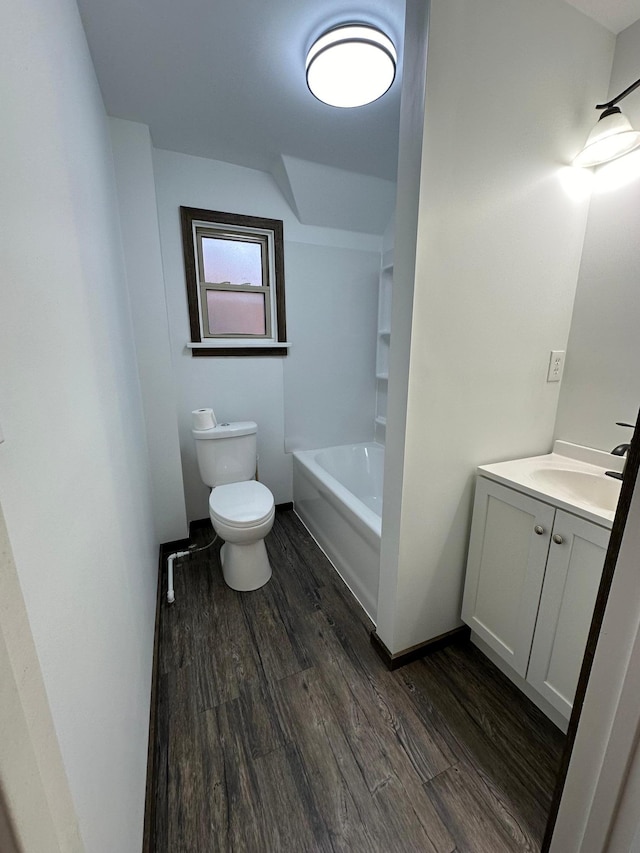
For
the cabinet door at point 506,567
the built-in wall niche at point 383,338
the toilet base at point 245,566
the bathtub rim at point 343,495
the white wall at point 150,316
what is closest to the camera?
the cabinet door at point 506,567

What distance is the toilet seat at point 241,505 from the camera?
1.70 metres

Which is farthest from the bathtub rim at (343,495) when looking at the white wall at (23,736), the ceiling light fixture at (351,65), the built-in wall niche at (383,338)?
the ceiling light fixture at (351,65)

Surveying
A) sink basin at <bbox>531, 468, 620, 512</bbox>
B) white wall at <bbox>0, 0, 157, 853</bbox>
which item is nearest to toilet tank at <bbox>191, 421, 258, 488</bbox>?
white wall at <bbox>0, 0, 157, 853</bbox>

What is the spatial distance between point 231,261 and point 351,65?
49.5 inches

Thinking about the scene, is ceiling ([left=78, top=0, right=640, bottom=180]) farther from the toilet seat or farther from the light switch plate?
the toilet seat

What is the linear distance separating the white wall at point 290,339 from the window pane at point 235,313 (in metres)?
0.19

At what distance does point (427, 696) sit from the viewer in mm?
1295

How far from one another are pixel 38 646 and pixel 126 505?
0.81 meters

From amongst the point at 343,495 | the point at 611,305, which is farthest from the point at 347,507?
the point at 611,305

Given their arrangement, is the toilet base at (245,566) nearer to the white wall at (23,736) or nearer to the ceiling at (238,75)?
the white wall at (23,736)

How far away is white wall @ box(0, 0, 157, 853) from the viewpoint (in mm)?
467

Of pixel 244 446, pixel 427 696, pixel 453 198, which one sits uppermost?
pixel 453 198

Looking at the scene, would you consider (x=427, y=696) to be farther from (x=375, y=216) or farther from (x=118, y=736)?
(x=375, y=216)

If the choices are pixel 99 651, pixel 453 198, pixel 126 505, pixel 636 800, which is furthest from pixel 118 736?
pixel 453 198
